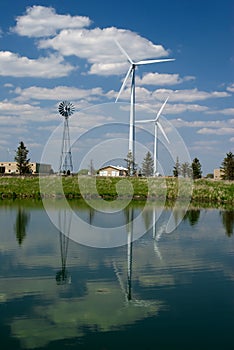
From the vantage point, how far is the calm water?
6.93 m

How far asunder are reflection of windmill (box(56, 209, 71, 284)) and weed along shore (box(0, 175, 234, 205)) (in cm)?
1547

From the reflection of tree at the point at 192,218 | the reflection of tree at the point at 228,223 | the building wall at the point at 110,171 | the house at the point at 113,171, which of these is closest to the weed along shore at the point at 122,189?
the reflection of tree at the point at 228,223

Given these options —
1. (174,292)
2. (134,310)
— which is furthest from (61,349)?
(174,292)

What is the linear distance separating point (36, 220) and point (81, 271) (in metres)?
10.5

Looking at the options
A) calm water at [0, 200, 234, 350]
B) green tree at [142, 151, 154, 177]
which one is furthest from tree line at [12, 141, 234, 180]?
calm water at [0, 200, 234, 350]

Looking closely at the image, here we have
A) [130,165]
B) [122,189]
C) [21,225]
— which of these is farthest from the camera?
[130,165]

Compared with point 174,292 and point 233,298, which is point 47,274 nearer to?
point 174,292

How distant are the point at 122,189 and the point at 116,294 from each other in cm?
3381

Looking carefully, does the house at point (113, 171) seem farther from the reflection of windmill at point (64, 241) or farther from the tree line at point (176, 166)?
the reflection of windmill at point (64, 241)

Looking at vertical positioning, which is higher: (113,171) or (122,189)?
(113,171)

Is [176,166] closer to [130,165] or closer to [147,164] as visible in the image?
[147,164]

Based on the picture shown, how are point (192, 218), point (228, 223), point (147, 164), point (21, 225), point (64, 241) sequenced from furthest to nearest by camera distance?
point (147, 164), point (192, 218), point (228, 223), point (21, 225), point (64, 241)

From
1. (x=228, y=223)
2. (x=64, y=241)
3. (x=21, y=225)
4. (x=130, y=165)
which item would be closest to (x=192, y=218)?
(x=228, y=223)

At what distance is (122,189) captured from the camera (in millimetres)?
42938
